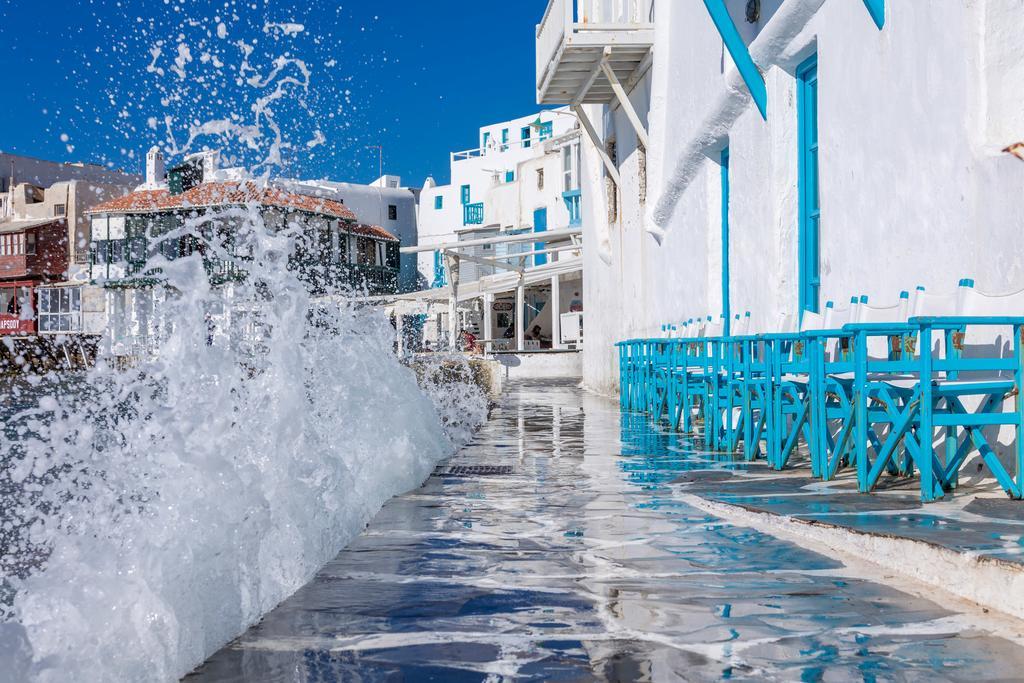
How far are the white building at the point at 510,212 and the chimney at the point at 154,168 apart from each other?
44.5 feet

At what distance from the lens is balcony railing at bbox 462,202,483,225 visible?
53719mm

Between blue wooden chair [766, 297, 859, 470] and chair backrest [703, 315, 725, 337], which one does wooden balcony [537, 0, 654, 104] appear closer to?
chair backrest [703, 315, 725, 337]

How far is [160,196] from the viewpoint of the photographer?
148ft

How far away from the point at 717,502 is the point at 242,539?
2577 mm

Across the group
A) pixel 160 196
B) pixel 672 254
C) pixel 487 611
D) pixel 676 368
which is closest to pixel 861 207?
pixel 676 368

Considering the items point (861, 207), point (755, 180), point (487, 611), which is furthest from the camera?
point (755, 180)

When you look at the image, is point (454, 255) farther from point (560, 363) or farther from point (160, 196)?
point (160, 196)

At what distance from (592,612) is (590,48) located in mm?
12000

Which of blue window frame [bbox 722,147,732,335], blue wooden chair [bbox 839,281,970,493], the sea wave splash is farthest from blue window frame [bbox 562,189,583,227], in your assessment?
blue wooden chair [bbox 839,281,970,493]

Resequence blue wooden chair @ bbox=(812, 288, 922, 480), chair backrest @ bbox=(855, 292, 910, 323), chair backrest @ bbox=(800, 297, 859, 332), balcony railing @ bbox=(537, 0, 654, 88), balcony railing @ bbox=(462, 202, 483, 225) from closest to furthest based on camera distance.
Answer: blue wooden chair @ bbox=(812, 288, 922, 480), chair backrest @ bbox=(855, 292, 910, 323), chair backrest @ bbox=(800, 297, 859, 332), balcony railing @ bbox=(537, 0, 654, 88), balcony railing @ bbox=(462, 202, 483, 225)

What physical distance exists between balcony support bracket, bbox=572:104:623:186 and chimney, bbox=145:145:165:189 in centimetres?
3610

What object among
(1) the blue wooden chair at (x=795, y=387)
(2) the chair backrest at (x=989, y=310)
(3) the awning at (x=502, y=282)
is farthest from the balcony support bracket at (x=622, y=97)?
(3) the awning at (x=502, y=282)

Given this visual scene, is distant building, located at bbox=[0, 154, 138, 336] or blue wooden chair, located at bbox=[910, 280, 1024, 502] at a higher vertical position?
distant building, located at bbox=[0, 154, 138, 336]

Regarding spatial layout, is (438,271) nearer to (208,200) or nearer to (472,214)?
(472,214)
